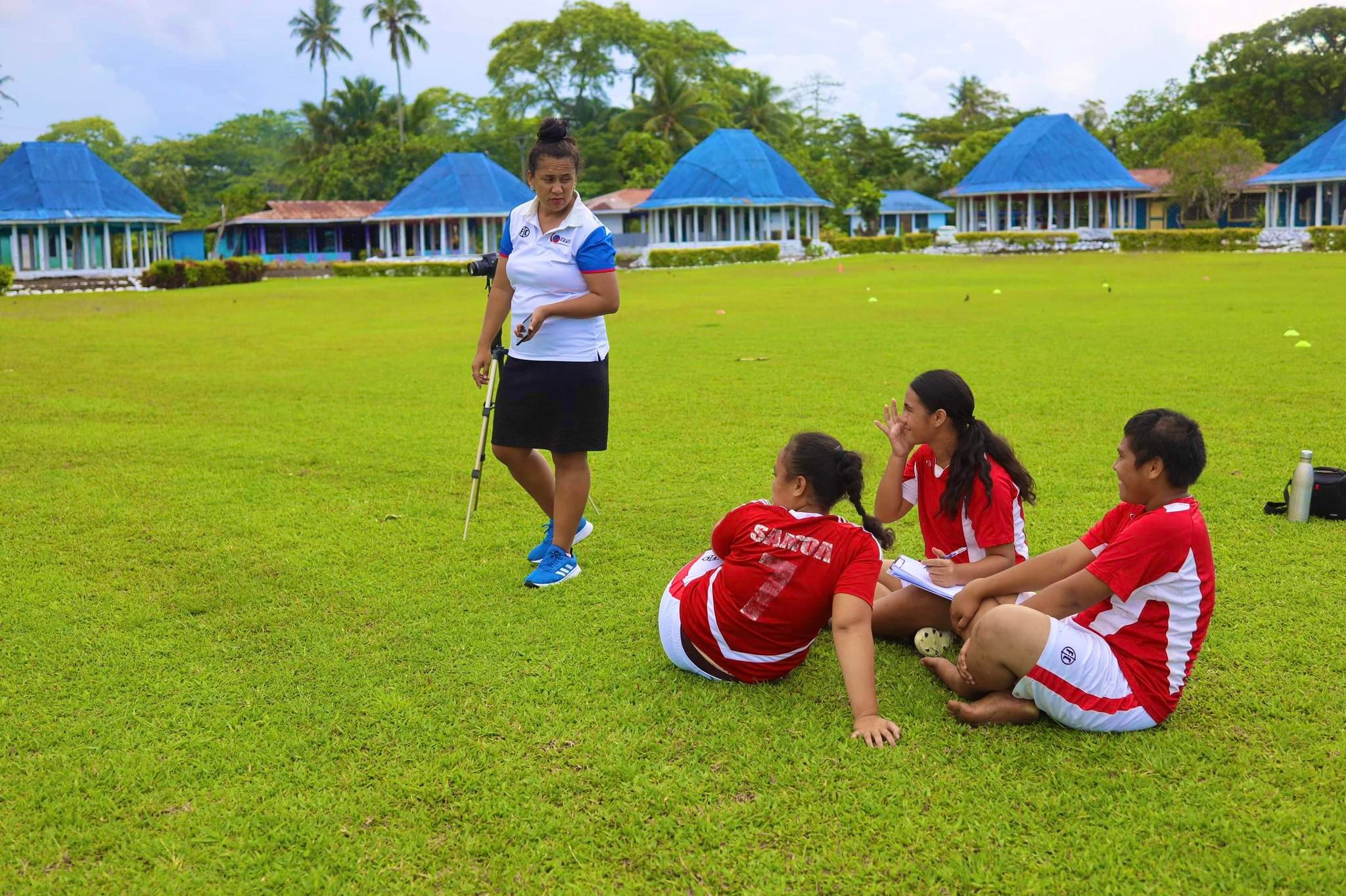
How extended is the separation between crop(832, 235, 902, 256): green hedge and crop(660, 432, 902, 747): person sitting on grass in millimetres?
43958

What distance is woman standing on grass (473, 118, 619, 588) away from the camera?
4.52 metres

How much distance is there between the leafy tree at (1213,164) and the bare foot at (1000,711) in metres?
52.3

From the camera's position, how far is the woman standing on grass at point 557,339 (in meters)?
4.52

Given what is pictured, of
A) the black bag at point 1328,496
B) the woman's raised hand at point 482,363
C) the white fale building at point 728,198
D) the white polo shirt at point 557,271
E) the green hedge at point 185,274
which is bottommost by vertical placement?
the black bag at point 1328,496

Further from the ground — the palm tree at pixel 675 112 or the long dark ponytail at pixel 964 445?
the palm tree at pixel 675 112

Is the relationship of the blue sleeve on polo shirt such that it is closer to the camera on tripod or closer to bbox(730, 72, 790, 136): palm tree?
the camera on tripod

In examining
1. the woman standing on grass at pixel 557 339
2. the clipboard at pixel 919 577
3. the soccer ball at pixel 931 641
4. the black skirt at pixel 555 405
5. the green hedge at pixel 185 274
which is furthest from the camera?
the green hedge at pixel 185 274

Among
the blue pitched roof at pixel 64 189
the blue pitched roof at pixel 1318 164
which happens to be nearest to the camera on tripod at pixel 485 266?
the blue pitched roof at pixel 64 189

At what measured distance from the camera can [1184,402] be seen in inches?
339

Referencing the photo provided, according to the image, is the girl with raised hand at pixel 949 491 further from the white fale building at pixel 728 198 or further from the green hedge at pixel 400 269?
the white fale building at pixel 728 198

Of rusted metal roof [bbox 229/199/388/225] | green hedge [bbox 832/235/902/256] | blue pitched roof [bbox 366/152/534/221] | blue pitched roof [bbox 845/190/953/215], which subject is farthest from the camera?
blue pitched roof [bbox 845/190/953/215]

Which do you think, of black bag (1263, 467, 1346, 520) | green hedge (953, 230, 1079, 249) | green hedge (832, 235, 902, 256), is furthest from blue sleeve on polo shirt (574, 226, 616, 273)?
green hedge (832, 235, 902, 256)

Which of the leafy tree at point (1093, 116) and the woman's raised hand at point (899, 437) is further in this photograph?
the leafy tree at point (1093, 116)

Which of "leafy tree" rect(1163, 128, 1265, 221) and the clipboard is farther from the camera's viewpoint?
"leafy tree" rect(1163, 128, 1265, 221)
